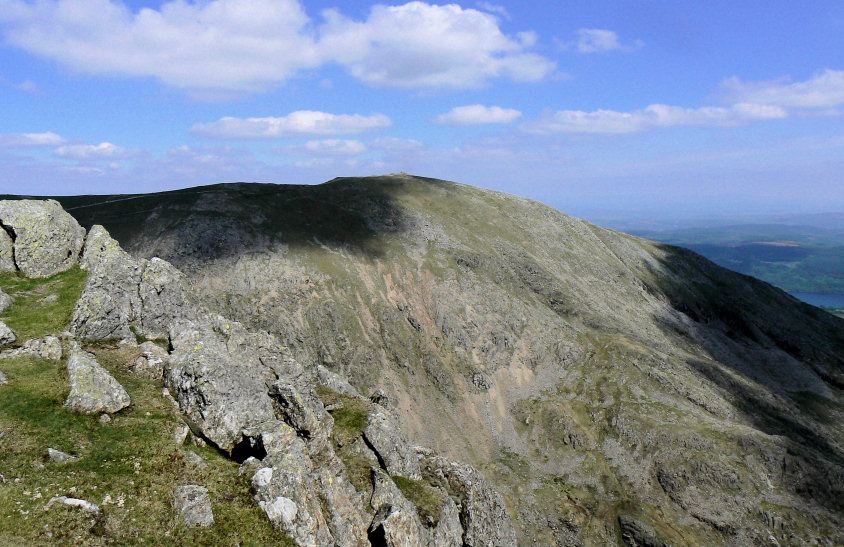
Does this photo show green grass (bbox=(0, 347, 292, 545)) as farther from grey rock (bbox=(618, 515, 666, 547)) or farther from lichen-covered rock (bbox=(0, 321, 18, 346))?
grey rock (bbox=(618, 515, 666, 547))

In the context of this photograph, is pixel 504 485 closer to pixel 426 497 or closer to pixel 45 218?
pixel 426 497

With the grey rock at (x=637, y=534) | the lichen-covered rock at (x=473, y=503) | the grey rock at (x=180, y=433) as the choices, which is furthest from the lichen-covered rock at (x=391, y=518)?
the grey rock at (x=637, y=534)

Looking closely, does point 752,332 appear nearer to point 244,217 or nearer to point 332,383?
point 332,383

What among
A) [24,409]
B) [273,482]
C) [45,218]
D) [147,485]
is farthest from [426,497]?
[45,218]

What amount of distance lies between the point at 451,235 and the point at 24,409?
10155 centimetres

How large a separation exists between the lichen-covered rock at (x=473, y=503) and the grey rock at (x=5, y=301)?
2864 cm

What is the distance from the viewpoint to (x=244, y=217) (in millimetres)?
101250

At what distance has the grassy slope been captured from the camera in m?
15.3

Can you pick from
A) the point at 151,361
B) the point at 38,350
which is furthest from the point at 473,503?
the point at 38,350

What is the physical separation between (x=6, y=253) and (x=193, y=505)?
26.8 meters

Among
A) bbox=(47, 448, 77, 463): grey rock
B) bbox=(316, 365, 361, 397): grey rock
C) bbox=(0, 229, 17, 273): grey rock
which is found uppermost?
bbox=(0, 229, 17, 273): grey rock

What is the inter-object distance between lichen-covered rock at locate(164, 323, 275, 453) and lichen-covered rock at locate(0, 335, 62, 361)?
18.7 feet

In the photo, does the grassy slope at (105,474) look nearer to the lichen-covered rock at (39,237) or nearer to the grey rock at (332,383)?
the lichen-covered rock at (39,237)

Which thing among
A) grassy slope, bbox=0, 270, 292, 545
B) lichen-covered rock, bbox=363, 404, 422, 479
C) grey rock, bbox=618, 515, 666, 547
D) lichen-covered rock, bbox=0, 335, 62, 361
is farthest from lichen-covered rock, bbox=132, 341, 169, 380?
grey rock, bbox=618, 515, 666, 547
